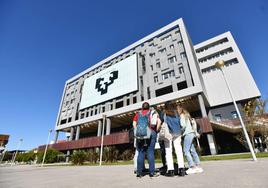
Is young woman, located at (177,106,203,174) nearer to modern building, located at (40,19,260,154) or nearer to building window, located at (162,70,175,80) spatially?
modern building, located at (40,19,260,154)

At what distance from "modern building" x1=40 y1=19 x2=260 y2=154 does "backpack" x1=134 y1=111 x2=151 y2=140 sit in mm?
17768

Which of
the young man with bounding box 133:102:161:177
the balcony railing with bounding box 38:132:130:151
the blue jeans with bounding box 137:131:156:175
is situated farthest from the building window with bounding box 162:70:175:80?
the blue jeans with bounding box 137:131:156:175

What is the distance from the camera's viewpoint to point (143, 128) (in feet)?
11.7

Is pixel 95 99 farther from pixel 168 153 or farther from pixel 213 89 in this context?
pixel 168 153

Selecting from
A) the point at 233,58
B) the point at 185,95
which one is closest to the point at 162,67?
the point at 185,95

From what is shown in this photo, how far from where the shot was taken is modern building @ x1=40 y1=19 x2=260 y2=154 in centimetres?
2422

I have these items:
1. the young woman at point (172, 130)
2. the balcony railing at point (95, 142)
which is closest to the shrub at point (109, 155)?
the balcony railing at point (95, 142)

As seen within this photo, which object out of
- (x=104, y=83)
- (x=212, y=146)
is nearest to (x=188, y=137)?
(x=212, y=146)

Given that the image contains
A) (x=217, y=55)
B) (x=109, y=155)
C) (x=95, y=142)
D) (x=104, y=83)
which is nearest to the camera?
(x=109, y=155)

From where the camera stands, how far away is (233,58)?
28922 mm

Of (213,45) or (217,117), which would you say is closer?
(217,117)

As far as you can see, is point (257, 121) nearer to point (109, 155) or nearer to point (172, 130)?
point (172, 130)

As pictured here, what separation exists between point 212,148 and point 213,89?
45.7 feet

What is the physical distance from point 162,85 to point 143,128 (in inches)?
928
